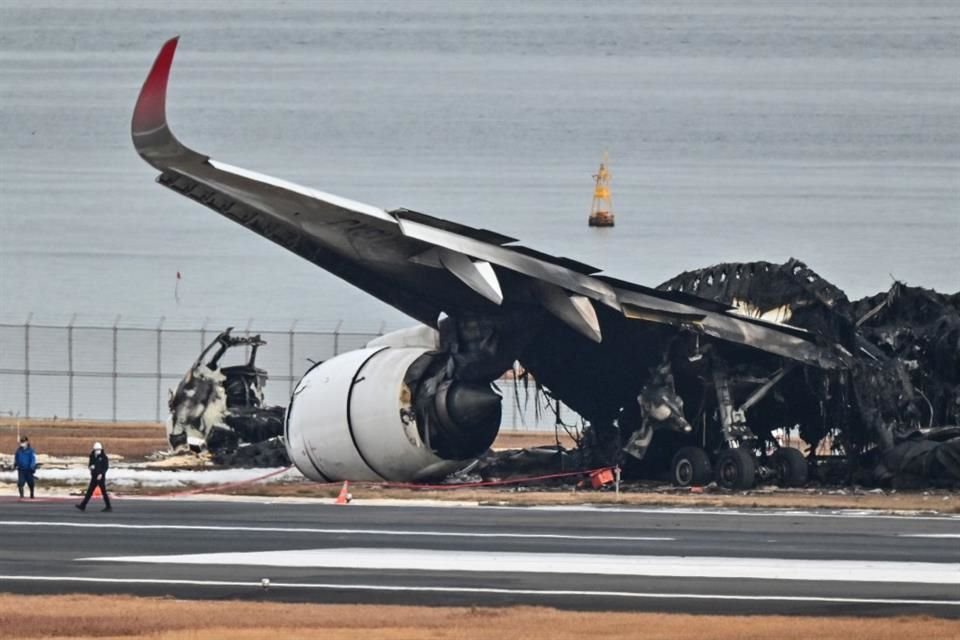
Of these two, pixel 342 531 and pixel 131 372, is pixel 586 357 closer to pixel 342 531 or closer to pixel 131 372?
pixel 342 531

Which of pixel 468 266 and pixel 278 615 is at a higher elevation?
pixel 468 266

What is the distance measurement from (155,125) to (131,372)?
45.6 metres

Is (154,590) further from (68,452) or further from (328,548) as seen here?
(68,452)

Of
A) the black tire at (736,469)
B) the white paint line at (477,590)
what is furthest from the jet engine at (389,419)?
the white paint line at (477,590)

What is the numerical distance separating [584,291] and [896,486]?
323 inches

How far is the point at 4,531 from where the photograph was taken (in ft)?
111

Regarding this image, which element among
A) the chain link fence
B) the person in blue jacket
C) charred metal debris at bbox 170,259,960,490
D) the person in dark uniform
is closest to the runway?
the person in dark uniform

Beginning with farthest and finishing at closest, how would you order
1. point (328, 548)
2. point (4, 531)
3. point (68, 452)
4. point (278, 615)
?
point (68, 452) → point (4, 531) → point (328, 548) → point (278, 615)

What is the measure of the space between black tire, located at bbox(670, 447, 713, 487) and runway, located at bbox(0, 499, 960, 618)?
5480mm

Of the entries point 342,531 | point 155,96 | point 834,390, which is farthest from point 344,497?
point 834,390

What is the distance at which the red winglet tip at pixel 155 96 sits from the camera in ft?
129

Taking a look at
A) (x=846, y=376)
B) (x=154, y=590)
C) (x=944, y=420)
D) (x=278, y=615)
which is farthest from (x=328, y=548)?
(x=944, y=420)

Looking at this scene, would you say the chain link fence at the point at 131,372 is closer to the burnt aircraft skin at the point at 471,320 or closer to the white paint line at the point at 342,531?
the burnt aircraft skin at the point at 471,320

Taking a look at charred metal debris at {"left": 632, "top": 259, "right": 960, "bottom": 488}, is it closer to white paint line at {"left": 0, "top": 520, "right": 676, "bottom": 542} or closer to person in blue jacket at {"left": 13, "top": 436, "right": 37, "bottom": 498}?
white paint line at {"left": 0, "top": 520, "right": 676, "bottom": 542}
